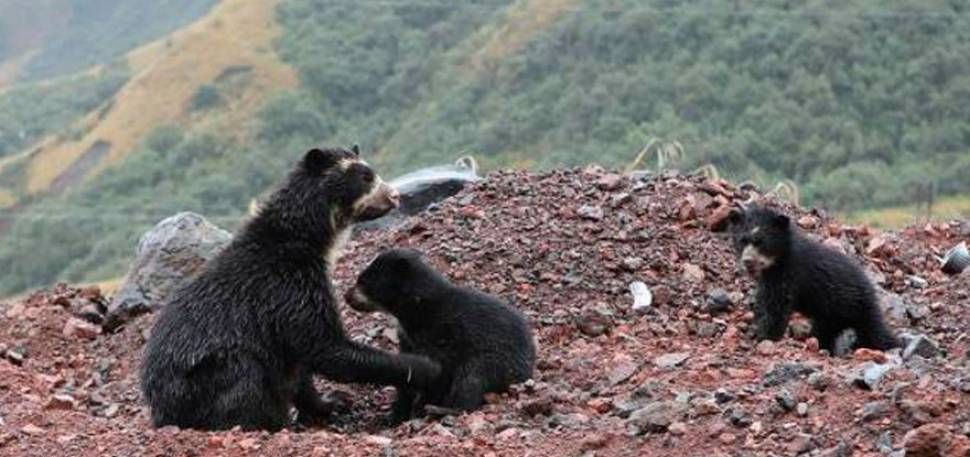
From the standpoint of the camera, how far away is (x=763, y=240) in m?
9.93

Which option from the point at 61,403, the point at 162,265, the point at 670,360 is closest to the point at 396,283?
the point at 670,360

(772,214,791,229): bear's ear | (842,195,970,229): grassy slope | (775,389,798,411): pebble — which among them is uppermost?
(775,389,798,411): pebble

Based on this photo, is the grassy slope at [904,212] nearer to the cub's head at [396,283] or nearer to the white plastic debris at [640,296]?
the white plastic debris at [640,296]

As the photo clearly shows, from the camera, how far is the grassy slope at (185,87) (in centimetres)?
7538

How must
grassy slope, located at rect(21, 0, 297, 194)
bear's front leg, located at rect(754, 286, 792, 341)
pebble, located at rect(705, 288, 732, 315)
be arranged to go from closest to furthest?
bear's front leg, located at rect(754, 286, 792, 341)
pebble, located at rect(705, 288, 732, 315)
grassy slope, located at rect(21, 0, 297, 194)

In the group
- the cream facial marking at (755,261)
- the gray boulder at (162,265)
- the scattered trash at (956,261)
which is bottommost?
the scattered trash at (956,261)

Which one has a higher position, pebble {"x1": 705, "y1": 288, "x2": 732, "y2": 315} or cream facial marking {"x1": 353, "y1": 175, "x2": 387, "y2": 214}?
cream facial marking {"x1": 353, "y1": 175, "x2": 387, "y2": 214}

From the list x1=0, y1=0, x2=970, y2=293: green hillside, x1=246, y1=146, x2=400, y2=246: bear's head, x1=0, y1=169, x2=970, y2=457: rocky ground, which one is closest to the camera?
x1=0, y1=169, x2=970, y2=457: rocky ground

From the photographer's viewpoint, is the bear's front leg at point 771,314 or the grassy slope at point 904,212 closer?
the bear's front leg at point 771,314

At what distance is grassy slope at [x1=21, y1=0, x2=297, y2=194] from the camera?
247 ft

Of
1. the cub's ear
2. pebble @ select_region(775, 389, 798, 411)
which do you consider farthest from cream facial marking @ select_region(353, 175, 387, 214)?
pebble @ select_region(775, 389, 798, 411)

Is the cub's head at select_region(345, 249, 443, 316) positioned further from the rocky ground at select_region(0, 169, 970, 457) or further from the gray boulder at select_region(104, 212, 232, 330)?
the gray boulder at select_region(104, 212, 232, 330)

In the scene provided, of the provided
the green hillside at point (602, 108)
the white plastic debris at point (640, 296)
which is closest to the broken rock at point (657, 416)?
the white plastic debris at point (640, 296)

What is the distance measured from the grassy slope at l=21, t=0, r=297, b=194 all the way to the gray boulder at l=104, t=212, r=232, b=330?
59.5 meters
